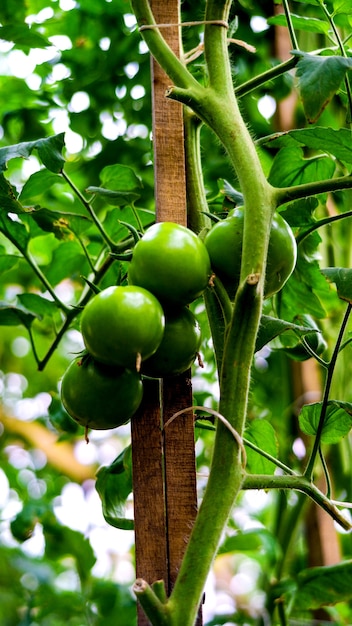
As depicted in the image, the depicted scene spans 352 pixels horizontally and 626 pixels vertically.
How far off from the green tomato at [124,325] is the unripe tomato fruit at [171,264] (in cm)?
2

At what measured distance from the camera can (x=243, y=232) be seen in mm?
604

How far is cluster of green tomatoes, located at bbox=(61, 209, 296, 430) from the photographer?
0.57 metres

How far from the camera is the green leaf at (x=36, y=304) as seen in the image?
1.06 m

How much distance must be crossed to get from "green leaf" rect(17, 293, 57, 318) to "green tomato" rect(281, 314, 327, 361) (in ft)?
1.16

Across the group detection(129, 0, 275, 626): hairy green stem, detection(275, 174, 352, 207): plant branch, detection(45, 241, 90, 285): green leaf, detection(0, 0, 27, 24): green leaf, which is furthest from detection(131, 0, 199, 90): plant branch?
detection(0, 0, 27, 24): green leaf

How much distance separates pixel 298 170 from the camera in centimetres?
94

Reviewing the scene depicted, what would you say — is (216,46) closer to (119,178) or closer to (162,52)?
(162,52)

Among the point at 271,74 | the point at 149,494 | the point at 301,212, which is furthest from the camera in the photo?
the point at 301,212

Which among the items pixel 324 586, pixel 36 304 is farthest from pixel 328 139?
pixel 324 586

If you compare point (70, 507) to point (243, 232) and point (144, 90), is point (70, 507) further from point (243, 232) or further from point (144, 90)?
point (243, 232)

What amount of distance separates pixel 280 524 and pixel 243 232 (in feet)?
3.18

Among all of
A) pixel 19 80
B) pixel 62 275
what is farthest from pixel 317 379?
pixel 19 80

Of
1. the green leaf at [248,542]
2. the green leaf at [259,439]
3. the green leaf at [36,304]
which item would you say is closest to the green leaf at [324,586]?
the green leaf at [248,542]

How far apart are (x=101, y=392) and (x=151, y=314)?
0.09 metres
